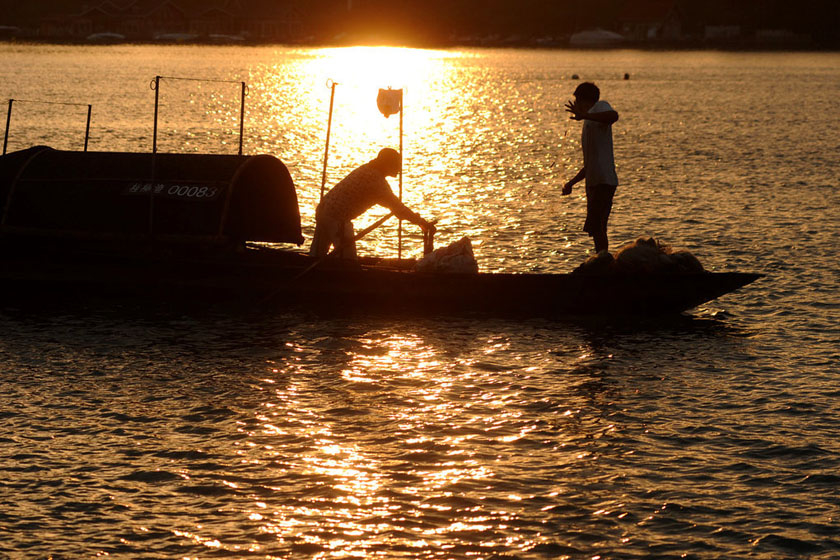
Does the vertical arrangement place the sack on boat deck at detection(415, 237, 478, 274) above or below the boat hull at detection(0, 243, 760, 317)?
above

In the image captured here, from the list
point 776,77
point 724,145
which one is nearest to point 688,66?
point 776,77

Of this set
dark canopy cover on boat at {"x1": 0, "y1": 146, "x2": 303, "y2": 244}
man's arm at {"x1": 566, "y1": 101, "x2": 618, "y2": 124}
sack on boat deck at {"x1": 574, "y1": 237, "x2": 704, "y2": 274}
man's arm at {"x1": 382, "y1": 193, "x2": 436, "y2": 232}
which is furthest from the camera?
dark canopy cover on boat at {"x1": 0, "y1": 146, "x2": 303, "y2": 244}

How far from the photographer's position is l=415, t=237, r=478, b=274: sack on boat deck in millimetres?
15547

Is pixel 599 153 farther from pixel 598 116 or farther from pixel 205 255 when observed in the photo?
pixel 205 255

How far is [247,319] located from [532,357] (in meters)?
3.89

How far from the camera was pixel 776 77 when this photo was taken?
3684 inches

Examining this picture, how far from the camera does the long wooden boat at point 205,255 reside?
15.4m

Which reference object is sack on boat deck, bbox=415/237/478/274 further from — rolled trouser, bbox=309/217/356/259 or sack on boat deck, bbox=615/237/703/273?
sack on boat deck, bbox=615/237/703/273

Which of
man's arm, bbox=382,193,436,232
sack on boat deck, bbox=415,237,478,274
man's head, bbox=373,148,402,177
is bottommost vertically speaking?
sack on boat deck, bbox=415,237,478,274

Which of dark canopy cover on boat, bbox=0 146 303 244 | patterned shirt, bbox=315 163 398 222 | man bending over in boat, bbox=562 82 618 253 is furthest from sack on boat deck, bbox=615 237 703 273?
dark canopy cover on boat, bbox=0 146 303 244

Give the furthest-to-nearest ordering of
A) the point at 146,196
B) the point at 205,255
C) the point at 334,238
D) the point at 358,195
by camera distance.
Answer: the point at 146,196, the point at 205,255, the point at 334,238, the point at 358,195

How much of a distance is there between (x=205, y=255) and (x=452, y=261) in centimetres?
339

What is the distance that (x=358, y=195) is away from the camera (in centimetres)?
1574

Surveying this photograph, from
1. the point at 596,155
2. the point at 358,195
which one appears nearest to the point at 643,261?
the point at 596,155
